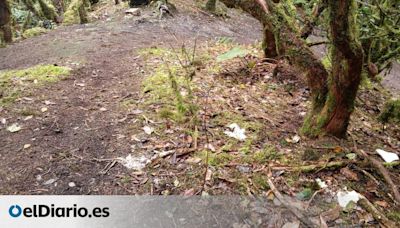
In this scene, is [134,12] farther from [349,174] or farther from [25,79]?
[349,174]

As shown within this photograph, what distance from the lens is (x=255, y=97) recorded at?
444 centimetres

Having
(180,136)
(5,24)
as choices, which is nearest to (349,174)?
(180,136)

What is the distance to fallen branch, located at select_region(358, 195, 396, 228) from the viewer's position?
2547 millimetres

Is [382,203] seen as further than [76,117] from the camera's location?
No

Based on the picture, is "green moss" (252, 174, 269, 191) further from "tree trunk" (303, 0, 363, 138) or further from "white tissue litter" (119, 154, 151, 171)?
"white tissue litter" (119, 154, 151, 171)

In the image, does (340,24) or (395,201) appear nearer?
(340,24)

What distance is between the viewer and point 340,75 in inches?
118

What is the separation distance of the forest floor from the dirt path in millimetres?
12

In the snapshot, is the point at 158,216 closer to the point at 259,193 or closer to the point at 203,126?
the point at 259,193

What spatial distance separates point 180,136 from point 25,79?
2.65m

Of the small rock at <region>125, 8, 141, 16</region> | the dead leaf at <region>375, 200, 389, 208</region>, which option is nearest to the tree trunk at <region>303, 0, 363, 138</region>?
the dead leaf at <region>375, 200, 389, 208</region>

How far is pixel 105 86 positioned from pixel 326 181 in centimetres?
305

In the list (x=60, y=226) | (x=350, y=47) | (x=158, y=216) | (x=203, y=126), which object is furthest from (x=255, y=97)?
(x=60, y=226)

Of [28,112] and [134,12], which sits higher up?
[28,112]
